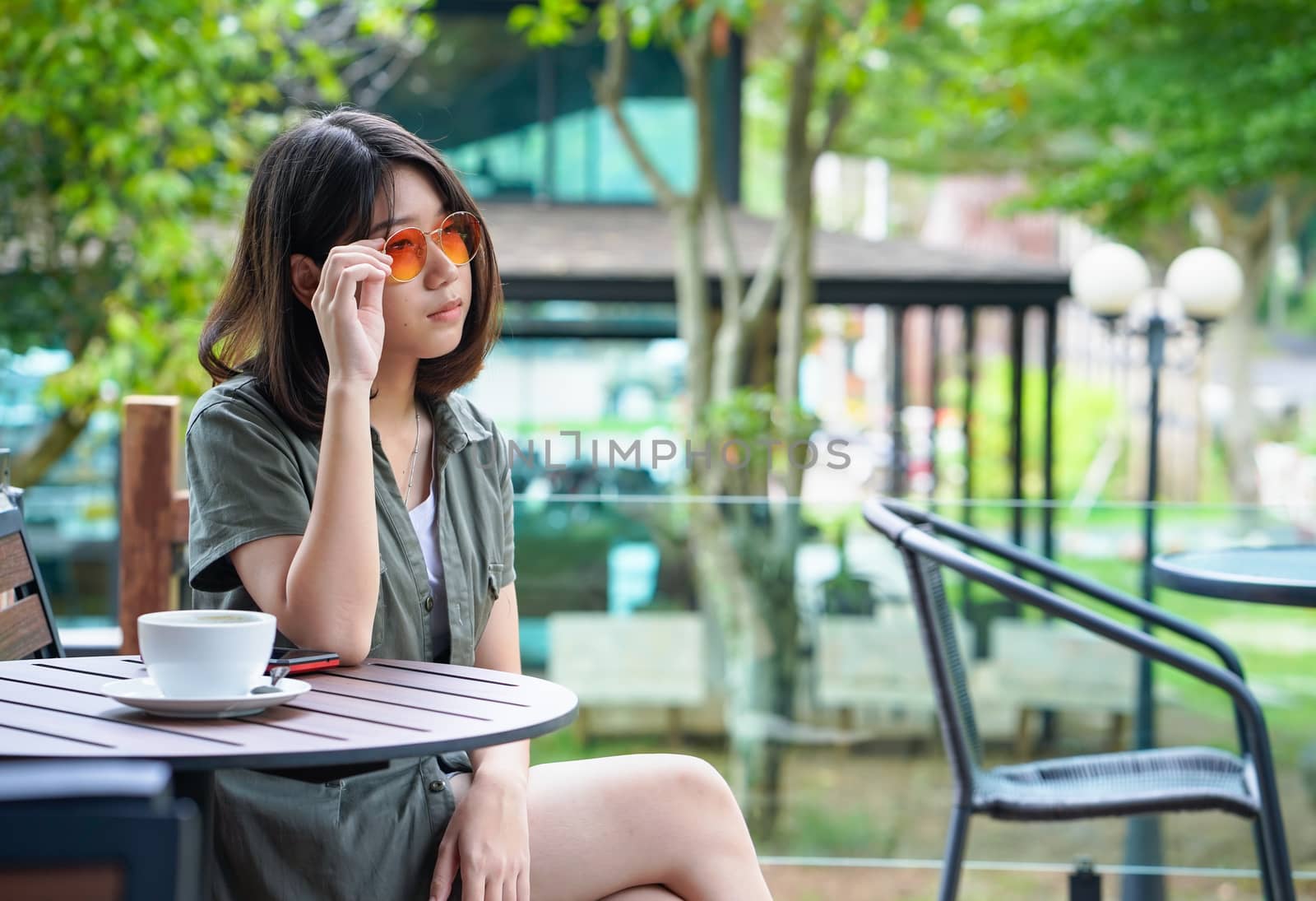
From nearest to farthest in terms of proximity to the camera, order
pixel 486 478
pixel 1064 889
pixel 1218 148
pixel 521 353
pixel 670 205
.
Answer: pixel 486 478, pixel 1064 889, pixel 670 205, pixel 521 353, pixel 1218 148

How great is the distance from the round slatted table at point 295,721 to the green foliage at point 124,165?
152 inches

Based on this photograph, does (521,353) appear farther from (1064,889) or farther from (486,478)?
(486,478)

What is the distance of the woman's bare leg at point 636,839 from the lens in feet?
5.46

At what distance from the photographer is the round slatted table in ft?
3.82

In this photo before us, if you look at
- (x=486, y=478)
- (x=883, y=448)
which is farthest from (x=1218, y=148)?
(x=486, y=478)

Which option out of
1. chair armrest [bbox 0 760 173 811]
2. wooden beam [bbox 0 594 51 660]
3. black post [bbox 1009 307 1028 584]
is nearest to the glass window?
black post [bbox 1009 307 1028 584]

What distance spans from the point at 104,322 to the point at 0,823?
6118 millimetres

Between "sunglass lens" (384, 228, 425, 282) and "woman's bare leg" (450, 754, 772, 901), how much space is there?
61 cm

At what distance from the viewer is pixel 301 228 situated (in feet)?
5.80

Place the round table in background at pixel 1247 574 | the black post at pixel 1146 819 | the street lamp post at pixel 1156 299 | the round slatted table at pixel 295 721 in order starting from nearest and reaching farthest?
the round slatted table at pixel 295 721 < the round table in background at pixel 1247 574 < the black post at pixel 1146 819 < the street lamp post at pixel 1156 299

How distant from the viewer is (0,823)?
29.5 inches

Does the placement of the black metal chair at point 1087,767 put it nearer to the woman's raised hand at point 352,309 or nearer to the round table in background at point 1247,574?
the round table in background at point 1247,574

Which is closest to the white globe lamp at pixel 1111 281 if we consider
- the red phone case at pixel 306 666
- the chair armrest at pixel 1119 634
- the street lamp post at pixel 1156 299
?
the street lamp post at pixel 1156 299

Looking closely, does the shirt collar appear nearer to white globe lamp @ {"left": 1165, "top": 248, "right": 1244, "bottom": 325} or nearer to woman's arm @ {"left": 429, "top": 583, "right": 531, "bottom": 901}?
woman's arm @ {"left": 429, "top": 583, "right": 531, "bottom": 901}
